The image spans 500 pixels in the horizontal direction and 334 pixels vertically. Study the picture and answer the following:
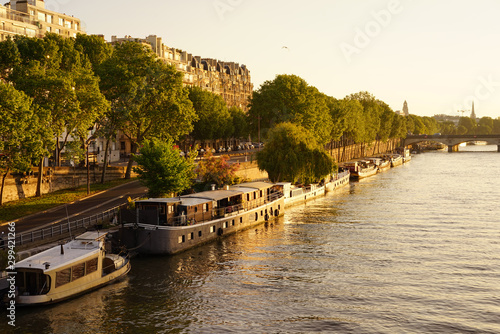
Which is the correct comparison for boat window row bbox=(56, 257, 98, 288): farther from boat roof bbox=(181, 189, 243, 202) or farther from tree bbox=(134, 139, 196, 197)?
tree bbox=(134, 139, 196, 197)

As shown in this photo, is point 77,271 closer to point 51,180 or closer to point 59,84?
point 59,84

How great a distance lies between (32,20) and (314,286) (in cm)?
9103

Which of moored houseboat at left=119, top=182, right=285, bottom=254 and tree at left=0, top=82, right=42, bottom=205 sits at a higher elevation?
tree at left=0, top=82, right=42, bottom=205

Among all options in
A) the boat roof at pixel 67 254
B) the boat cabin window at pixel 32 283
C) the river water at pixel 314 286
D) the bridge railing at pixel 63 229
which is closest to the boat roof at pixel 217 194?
the river water at pixel 314 286

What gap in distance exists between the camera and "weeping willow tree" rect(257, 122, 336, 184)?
76500 millimetres

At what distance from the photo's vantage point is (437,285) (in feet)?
121

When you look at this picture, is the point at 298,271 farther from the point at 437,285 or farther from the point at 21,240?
the point at 21,240

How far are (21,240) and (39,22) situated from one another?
81.5 m

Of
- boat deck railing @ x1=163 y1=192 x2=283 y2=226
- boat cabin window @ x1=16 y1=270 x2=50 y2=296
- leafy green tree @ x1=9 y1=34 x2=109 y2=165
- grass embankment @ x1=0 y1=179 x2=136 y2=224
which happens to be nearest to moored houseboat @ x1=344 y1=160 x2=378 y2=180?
boat deck railing @ x1=163 y1=192 x2=283 y2=226

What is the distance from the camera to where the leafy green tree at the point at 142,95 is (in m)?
73.2

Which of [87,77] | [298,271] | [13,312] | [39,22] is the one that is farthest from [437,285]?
[39,22]

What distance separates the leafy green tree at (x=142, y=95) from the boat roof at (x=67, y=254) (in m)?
37.4

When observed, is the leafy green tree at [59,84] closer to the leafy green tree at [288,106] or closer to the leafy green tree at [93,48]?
the leafy green tree at [93,48]

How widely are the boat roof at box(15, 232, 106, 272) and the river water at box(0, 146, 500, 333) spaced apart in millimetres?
2516
